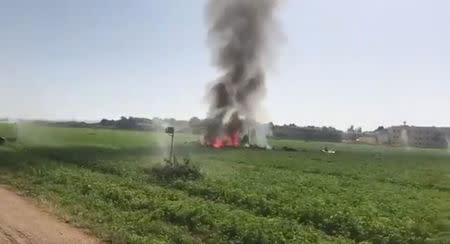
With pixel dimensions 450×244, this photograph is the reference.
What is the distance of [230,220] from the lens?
48.3ft

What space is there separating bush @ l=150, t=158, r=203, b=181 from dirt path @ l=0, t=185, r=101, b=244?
8755 mm

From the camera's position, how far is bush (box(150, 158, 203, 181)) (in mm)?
25391

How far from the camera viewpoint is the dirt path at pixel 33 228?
Result: 12.6 m

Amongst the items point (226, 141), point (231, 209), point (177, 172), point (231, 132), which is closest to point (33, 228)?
point (231, 209)

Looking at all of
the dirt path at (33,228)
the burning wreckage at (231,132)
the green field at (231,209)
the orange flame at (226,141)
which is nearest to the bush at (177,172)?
the green field at (231,209)

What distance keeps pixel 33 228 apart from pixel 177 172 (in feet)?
40.7

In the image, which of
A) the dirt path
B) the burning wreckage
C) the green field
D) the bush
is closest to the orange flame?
the burning wreckage

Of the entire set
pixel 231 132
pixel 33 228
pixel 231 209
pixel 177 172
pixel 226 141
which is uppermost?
pixel 231 132

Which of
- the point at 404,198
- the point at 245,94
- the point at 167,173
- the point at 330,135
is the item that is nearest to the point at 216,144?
the point at 245,94

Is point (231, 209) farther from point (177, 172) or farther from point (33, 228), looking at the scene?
point (177, 172)

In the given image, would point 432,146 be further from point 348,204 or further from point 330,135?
point 348,204

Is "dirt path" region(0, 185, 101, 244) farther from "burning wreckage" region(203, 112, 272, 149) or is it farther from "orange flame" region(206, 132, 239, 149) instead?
"orange flame" region(206, 132, 239, 149)

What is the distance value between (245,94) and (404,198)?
132 feet

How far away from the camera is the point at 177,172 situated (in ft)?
85.0
